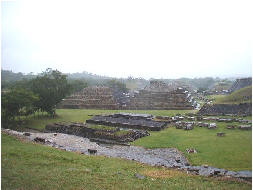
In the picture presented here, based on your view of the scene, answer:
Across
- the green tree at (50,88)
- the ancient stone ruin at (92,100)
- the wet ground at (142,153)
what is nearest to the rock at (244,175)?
the wet ground at (142,153)

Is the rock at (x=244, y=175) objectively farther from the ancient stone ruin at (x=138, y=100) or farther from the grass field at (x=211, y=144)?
the ancient stone ruin at (x=138, y=100)

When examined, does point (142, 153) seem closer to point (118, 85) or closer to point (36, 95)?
point (36, 95)

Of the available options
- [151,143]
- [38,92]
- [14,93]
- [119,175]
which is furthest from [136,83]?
[119,175]

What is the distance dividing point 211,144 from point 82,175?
38.5 feet

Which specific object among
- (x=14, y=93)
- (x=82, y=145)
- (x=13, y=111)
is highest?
(x=14, y=93)

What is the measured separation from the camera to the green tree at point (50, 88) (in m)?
35.9

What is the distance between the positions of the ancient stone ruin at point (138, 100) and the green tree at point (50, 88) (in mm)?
9611

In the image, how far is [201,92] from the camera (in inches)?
2995

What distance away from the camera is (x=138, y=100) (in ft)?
153

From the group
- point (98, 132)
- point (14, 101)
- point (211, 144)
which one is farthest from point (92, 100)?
point (211, 144)

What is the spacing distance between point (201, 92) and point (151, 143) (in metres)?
55.9

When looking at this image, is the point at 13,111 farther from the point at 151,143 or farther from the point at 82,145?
the point at 151,143

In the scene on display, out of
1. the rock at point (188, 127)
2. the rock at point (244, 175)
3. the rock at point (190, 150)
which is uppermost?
the rock at point (188, 127)

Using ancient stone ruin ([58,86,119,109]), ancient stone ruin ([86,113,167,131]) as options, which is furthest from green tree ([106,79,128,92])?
ancient stone ruin ([86,113,167,131])
